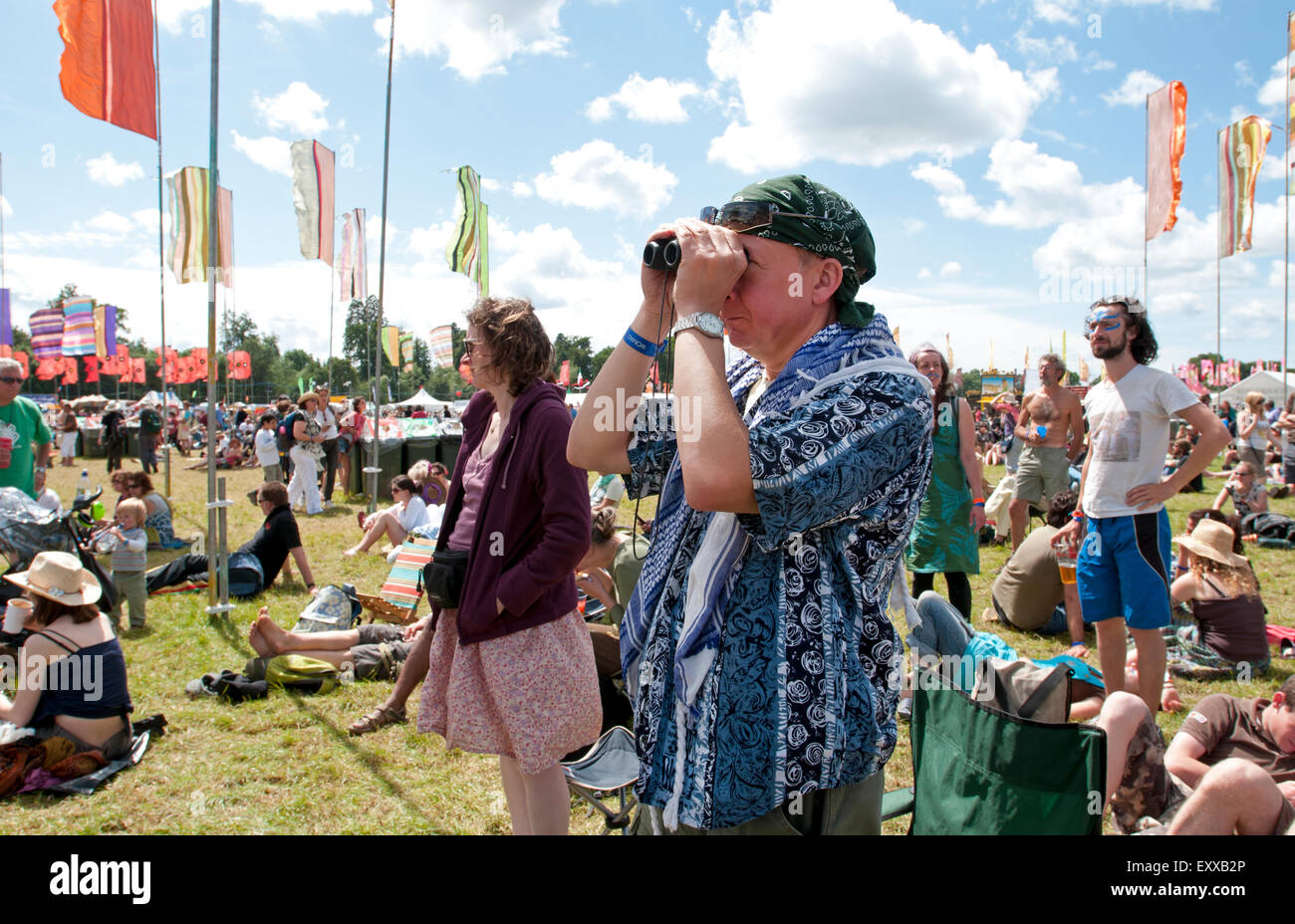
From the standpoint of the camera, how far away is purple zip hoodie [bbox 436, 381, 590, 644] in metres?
2.27

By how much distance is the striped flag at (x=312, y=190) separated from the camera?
11.8 meters

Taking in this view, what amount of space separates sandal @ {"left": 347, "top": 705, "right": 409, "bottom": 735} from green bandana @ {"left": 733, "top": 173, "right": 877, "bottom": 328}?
3885 millimetres

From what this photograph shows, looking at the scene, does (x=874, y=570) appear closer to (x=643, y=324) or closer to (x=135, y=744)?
(x=643, y=324)

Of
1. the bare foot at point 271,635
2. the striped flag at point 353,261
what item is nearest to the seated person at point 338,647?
the bare foot at point 271,635

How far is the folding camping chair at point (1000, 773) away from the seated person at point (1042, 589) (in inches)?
156

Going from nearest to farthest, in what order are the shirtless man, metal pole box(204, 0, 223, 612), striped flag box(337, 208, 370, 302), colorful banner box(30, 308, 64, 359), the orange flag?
metal pole box(204, 0, 223, 612) → the orange flag → the shirtless man → striped flag box(337, 208, 370, 302) → colorful banner box(30, 308, 64, 359)

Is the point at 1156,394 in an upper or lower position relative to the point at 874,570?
upper

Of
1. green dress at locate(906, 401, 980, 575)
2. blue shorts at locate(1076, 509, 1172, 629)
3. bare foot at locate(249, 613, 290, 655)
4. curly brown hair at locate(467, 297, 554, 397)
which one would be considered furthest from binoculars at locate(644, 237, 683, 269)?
bare foot at locate(249, 613, 290, 655)

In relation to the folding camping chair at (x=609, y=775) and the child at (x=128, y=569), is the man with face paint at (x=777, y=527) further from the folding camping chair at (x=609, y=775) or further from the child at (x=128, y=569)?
the child at (x=128, y=569)

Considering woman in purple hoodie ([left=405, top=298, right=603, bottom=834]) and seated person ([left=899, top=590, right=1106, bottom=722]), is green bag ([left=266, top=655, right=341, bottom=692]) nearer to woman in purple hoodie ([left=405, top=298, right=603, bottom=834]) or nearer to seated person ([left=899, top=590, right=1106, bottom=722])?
woman in purple hoodie ([left=405, top=298, right=603, bottom=834])

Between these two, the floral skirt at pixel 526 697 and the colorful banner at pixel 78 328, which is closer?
the floral skirt at pixel 526 697
